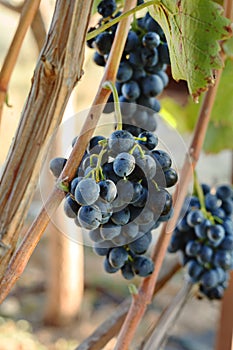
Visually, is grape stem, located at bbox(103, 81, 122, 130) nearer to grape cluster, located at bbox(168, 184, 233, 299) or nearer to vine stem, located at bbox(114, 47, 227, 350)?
vine stem, located at bbox(114, 47, 227, 350)

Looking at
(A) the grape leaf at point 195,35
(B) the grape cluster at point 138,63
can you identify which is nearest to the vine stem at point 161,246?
(B) the grape cluster at point 138,63

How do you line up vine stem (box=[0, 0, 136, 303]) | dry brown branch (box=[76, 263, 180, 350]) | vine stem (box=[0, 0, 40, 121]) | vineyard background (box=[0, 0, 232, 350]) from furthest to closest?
vineyard background (box=[0, 0, 232, 350]) → dry brown branch (box=[76, 263, 180, 350]) → vine stem (box=[0, 0, 40, 121]) → vine stem (box=[0, 0, 136, 303])

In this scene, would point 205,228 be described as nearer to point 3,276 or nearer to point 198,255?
point 198,255

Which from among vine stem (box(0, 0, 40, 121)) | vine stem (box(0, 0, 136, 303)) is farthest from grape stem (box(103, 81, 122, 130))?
vine stem (box(0, 0, 40, 121))

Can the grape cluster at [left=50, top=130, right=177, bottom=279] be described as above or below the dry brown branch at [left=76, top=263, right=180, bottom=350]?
above

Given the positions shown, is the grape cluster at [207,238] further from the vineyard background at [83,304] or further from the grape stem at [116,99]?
the vineyard background at [83,304]

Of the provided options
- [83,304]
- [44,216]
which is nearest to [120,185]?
[44,216]

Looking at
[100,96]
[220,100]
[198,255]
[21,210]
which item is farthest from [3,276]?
[220,100]
